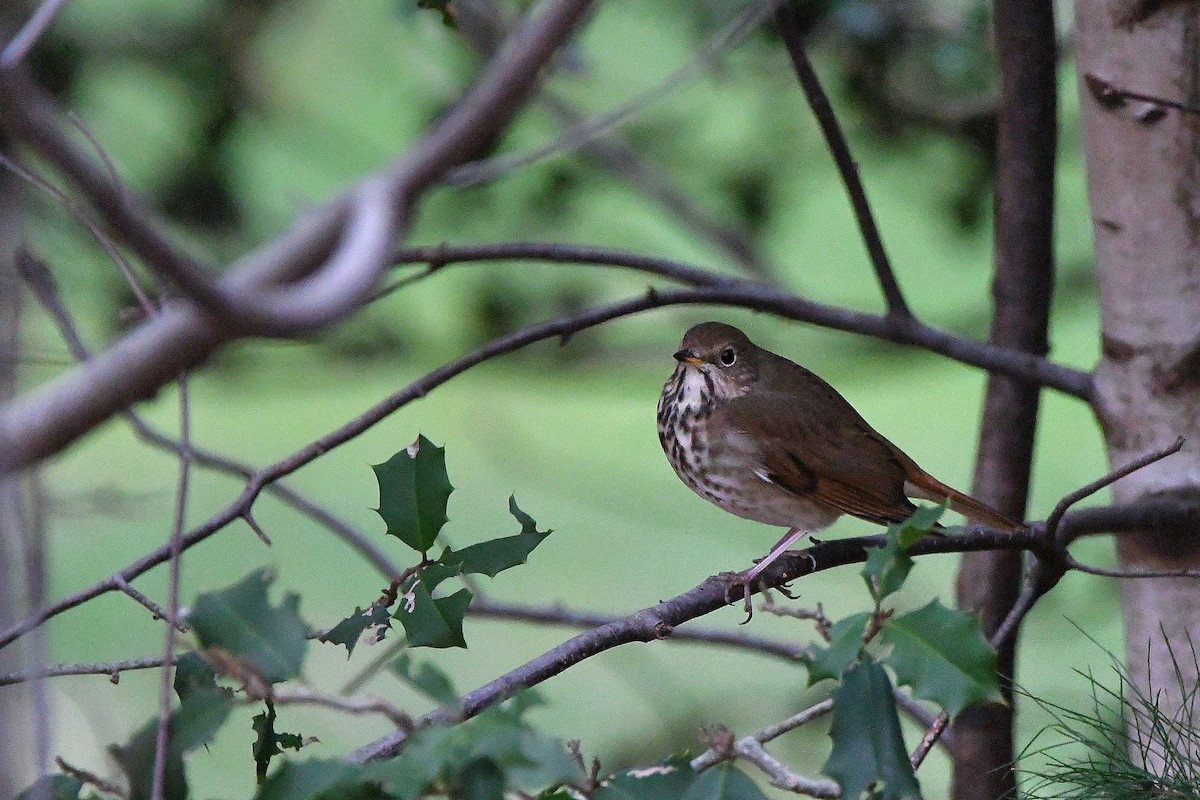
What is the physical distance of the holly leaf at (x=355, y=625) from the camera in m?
1.37

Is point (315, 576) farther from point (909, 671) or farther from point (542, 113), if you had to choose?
point (909, 671)

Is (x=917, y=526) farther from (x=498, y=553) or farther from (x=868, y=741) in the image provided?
(x=498, y=553)

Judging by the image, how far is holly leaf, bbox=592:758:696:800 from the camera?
1158mm

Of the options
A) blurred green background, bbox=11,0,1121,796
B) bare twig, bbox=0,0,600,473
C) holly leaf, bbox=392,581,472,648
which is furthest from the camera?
blurred green background, bbox=11,0,1121,796

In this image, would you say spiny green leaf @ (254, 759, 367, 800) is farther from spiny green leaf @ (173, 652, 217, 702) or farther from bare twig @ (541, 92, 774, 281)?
bare twig @ (541, 92, 774, 281)

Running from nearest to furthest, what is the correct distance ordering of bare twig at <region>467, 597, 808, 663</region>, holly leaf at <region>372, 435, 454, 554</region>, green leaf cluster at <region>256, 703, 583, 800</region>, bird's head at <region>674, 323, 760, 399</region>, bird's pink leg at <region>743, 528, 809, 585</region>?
green leaf cluster at <region>256, 703, 583, 800</region> < holly leaf at <region>372, 435, 454, 554</region> < bird's pink leg at <region>743, 528, 809, 585</region> < bare twig at <region>467, 597, 808, 663</region> < bird's head at <region>674, 323, 760, 399</region>

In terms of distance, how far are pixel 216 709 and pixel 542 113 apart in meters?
3.11

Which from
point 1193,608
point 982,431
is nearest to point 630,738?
point 982,431

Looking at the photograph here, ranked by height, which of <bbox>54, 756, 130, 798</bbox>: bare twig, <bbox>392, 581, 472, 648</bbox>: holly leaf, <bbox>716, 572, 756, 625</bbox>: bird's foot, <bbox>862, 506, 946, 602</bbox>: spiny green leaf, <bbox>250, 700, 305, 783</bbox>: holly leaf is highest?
<bbox>716, 572, 756, 625</bbox>: bird's foot

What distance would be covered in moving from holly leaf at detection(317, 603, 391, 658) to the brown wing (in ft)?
3.51

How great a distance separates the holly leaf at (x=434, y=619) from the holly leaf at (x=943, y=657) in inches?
16.1

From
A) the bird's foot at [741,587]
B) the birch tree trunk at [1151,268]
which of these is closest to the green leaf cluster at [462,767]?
the bird's foot at [741,587]

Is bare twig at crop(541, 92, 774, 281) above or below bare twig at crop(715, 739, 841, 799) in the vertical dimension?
above

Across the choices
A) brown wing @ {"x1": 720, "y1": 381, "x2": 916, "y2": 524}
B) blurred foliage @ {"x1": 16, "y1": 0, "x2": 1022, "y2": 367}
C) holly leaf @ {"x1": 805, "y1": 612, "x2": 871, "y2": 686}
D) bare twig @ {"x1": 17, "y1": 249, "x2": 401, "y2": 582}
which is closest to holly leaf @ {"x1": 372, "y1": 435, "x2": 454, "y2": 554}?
bare twig @ {"x1": 17, "y1": 249, "x2": 401, "y2": 582}
